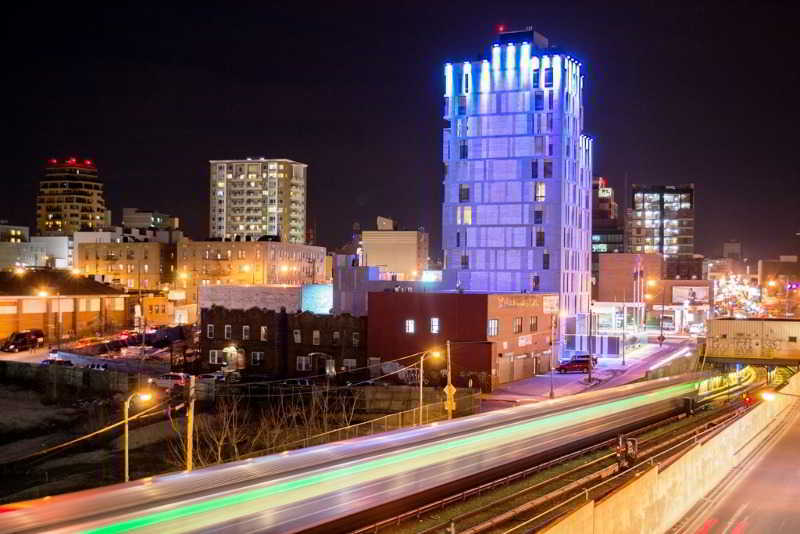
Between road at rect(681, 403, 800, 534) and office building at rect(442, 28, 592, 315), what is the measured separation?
4692 cm

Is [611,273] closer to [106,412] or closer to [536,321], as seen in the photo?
[536,321]

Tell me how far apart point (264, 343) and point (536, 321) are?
69.4 feet

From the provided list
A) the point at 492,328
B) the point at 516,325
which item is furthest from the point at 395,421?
the point at 516,325

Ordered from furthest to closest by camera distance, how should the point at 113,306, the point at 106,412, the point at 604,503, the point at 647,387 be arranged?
1. the point at 113,306
2. the point at 106,412
3. the point at 647,387
4. the point at 604,503

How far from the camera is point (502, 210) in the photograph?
84.0 metres

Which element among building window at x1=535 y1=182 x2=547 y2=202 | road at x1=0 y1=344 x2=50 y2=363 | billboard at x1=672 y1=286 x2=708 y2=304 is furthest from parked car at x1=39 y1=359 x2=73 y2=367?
billboard at x1=672 y1=286 x2=708 y2=304

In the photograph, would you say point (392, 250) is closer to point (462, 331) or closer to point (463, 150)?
point (463, 150)

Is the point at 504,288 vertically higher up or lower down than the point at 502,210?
lower down

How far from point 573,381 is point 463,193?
108 feet

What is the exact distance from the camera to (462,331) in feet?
183

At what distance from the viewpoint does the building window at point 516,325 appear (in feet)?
193

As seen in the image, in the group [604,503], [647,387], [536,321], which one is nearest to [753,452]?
[647,387]

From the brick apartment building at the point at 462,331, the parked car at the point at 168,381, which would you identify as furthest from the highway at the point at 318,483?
the parked car at the point at 168,381

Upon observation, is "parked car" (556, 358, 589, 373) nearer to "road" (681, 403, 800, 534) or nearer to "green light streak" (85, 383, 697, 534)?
"green light streak" (85, 383, 697, 534)
